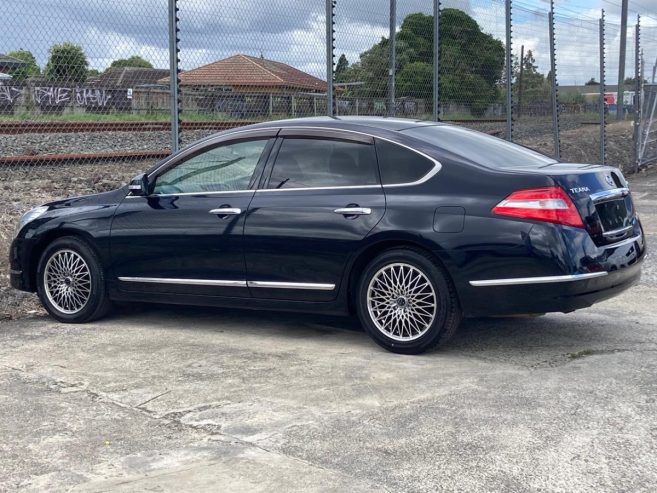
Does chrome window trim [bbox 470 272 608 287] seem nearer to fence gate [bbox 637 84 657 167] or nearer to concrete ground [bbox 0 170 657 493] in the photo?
concrete ground [bbox 0 170 657 493]

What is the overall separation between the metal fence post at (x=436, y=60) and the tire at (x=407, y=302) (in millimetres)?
6933

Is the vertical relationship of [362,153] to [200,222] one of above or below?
above

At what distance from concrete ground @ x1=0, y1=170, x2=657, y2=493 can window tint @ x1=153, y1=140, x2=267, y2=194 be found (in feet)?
3.45

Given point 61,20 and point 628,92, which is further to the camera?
point 628,92

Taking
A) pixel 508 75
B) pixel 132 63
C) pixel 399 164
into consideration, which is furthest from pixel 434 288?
pixel 508 75

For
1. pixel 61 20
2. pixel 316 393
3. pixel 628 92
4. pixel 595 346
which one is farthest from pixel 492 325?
pixel 628 92

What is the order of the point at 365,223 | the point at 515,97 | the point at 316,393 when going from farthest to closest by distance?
the point at 515,97 < the point at 365,223 < the point at 316,393

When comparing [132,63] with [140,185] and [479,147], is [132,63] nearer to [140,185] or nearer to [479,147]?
[140,185]

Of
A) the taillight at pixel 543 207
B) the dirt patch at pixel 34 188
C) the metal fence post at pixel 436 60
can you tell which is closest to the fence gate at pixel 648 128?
the metal fence post at pixel 436 60

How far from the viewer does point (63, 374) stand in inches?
214

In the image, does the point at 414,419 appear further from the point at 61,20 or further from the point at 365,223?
the point at 61,20

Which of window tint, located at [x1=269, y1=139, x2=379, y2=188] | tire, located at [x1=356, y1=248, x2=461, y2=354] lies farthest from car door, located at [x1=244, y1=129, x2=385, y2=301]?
tire, located at [x1=356, y1=248, x2=461, y2=354]

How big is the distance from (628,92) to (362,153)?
111 feet

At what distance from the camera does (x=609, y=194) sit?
580 centimetres
